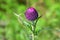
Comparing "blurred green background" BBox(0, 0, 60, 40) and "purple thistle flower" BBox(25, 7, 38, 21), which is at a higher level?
"blurred green background" BBox(0, 0, 60, 40)

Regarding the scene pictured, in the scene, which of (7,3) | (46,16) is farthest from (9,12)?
(46,16)

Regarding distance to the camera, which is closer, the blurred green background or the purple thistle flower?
the purple thistle flower

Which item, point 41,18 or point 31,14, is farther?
point 41,18

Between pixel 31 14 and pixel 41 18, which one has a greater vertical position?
pixel 41 18

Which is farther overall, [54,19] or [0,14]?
[0,14]

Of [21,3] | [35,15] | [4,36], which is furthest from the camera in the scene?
[21,3]

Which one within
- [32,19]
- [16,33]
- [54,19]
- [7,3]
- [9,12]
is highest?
[7,3]

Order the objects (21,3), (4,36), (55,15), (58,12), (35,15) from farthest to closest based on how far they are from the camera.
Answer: (21,3) → (4,36) → (55,15) → (58,12) → (35,15)

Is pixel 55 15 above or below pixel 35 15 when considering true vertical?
above

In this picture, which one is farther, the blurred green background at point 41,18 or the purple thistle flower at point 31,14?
the blurred green background at point 41,18

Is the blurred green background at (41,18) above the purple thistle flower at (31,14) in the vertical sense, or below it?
above

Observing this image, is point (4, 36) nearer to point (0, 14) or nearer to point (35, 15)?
point (0, 14)
